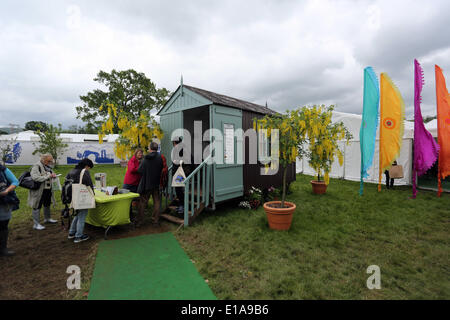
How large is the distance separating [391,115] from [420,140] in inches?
54.0

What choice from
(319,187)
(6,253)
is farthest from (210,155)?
(319,187)

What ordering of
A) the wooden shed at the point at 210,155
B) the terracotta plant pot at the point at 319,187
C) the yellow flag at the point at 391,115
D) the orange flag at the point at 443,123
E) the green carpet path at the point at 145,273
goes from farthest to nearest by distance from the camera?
the terracotta plant pot at the point at 319,187 → the orange flag at the point at 443,123 → the yellow flag at the point at 391,115 → the wooden shed at the point at 210,155 → the green carpet path at the point at 145,273

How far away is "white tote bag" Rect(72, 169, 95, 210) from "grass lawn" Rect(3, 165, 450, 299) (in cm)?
80

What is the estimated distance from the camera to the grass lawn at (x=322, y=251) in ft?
8.24

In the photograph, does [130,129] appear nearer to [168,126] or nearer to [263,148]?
[168,126]

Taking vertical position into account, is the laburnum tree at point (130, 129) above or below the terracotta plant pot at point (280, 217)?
above

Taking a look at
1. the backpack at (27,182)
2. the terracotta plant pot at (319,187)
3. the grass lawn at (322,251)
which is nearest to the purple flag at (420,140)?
the grass lawn at (322,251)

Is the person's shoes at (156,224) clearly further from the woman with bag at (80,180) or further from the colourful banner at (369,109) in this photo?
the colourful banner at (369,109)

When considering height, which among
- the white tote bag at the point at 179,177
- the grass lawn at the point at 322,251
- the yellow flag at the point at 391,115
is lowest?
the grass lawn at the point at 322,251

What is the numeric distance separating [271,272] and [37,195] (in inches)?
189

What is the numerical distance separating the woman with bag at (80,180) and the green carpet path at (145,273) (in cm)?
49

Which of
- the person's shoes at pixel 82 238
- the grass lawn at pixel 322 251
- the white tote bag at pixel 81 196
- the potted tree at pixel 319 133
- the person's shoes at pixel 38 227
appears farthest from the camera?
the person's shoes at pixel 38 227

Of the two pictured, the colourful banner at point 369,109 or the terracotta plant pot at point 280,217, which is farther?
the colourful banner at point 369,109
